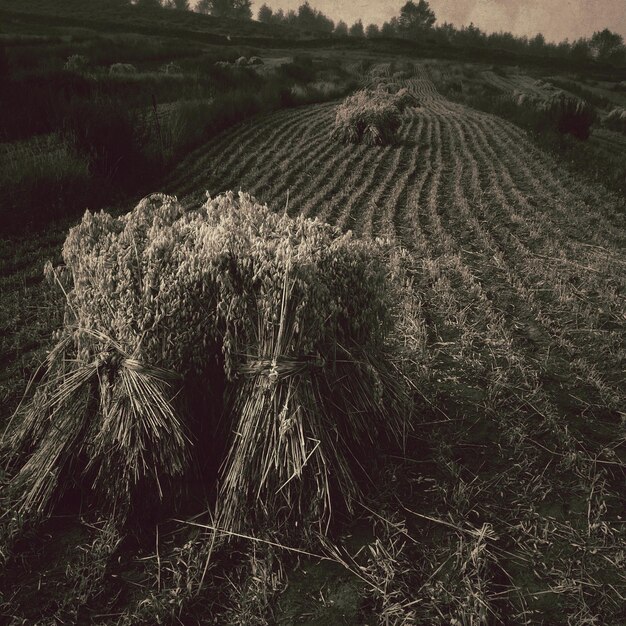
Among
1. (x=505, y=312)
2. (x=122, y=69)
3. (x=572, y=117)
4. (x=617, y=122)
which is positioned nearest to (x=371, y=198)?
(x=505, y=312)

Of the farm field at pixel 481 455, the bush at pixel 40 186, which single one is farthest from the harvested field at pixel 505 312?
the bush at pixel 40 186

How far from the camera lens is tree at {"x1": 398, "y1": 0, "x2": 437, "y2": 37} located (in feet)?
295

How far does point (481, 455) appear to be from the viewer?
3168 mm

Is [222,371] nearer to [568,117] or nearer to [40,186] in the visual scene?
[40,186]

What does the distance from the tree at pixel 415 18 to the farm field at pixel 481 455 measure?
96.7 metres

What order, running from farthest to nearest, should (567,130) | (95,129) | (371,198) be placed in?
(567,130), (95,129), (371,198)

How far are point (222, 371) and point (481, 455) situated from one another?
1694mm

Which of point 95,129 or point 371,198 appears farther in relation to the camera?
point 95,129

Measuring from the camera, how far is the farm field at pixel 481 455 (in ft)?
7.62

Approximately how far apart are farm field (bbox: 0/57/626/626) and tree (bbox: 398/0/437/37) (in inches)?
3806

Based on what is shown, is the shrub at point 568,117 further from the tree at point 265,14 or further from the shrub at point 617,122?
the tree at point 265,14

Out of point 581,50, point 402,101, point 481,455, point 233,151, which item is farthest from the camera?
point 581,50

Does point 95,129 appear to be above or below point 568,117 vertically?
above

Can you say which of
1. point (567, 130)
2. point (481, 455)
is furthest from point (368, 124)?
point (481, 455)
